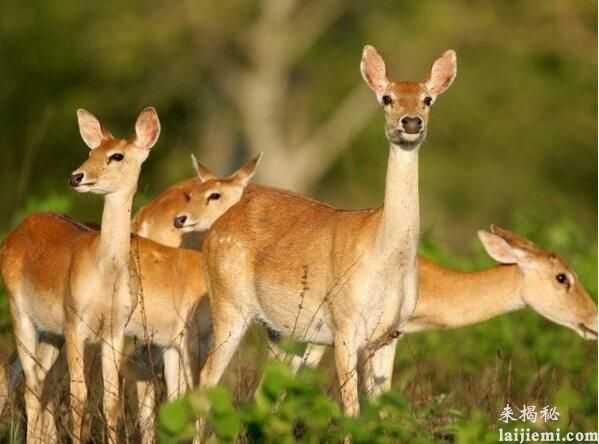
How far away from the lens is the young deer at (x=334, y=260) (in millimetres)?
8266

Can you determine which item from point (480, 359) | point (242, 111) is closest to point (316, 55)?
point (242, 111)

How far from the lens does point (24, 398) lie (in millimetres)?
9164

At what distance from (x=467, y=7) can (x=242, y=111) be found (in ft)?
16.0

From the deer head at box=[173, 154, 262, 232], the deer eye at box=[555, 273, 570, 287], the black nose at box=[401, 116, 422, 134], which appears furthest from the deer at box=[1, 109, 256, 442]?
the deer eye at box=[555, 273, 570, 287]

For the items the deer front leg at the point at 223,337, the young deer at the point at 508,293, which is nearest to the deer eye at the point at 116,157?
the deer front leg at the point at 223,337

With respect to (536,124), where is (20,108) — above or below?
below

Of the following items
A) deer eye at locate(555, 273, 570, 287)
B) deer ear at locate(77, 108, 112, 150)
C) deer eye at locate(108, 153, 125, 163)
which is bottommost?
deer eye at locate(555, 273, 570, 287)

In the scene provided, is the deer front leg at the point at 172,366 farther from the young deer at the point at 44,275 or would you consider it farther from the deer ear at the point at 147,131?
the deer ear at the point at 147,131

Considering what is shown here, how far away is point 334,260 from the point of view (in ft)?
28.1

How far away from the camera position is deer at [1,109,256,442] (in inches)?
348


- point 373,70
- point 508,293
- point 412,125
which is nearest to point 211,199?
point 508,293

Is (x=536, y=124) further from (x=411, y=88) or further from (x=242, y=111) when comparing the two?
(x=411, y=88)

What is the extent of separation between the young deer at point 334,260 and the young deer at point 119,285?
0.27 meters

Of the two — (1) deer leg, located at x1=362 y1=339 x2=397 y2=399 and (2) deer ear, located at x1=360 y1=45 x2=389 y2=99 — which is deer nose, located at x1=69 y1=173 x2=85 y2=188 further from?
(1) deer leg, located at x1=362 y1=339 x2=397 y2=399
